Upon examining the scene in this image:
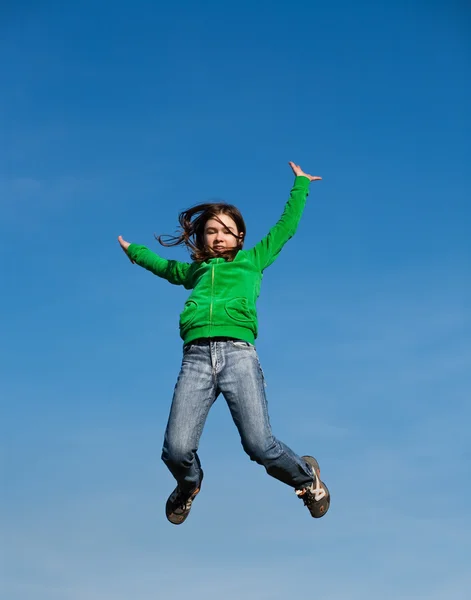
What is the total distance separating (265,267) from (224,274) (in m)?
0.48

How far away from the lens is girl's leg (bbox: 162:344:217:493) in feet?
23.8

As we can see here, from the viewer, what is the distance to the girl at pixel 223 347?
730 cm

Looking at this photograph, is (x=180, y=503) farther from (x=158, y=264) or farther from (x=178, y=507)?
(x=158, y=264)

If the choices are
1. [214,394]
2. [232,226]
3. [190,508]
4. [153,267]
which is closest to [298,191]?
[232,226]

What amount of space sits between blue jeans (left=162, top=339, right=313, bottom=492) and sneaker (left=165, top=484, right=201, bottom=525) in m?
0.58

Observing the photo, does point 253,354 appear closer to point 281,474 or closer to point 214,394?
point 214,394

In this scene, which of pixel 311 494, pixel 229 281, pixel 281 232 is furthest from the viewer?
pixel 281 232

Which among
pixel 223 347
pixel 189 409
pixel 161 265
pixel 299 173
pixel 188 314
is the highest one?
pixel 299 173

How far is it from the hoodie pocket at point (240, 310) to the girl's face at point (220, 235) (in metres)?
0.66

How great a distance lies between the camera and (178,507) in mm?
8039

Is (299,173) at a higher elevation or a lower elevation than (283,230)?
higher

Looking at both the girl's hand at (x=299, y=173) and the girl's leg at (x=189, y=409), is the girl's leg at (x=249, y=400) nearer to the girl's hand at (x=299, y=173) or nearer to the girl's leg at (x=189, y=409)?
the girl's leg at (x=189, y=409)

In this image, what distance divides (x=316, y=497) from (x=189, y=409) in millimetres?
1627

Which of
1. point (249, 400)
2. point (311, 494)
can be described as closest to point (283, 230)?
point (249, 400)
